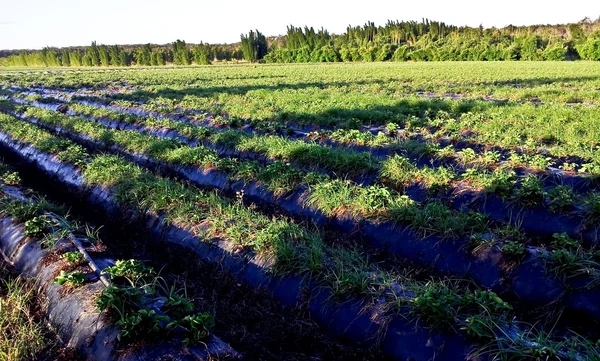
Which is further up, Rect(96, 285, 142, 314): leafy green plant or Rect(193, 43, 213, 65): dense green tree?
Rect(193, 43, 213, 65): dense green tree

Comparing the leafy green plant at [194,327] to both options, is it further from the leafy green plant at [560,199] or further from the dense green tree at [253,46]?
the dense green tree at [253,46]

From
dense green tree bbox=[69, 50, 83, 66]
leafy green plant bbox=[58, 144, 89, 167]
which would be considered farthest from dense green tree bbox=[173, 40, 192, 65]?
leafy green plant bbox=[58, 144, 89, 167]

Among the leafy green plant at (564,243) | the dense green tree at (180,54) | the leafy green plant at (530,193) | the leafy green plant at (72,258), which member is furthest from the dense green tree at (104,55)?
the leafy green plant at (564,243)

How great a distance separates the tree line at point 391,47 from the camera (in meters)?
49.4

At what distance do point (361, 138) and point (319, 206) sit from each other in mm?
3771

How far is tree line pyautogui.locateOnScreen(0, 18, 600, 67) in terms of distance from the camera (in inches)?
1946

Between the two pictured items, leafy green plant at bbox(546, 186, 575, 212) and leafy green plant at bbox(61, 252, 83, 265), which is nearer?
leafy green plant at bbox(61, 252, 83, 265)

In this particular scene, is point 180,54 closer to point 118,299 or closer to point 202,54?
point 202,54

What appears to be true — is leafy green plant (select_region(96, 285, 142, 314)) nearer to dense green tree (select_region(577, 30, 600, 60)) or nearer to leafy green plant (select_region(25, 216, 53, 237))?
leafy green plant (select_region(25, 216, 53, 237))

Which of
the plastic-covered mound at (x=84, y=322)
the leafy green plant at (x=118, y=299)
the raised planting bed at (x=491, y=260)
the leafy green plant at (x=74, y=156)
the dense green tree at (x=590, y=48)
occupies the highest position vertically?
the dense green tree at (x=590, y=48)

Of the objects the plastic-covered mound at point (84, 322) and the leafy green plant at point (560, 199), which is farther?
the leafy green plant at point (560, 199)

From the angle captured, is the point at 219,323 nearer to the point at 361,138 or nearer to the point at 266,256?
the point at 266,256

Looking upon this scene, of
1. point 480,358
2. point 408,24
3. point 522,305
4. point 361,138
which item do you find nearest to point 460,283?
point 522,305

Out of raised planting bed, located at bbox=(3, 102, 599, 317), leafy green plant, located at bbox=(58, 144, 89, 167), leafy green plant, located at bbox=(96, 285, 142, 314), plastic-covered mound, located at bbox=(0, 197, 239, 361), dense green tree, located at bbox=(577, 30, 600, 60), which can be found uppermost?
dense green tree, located at bbox=(577, 30, 600, 60)
